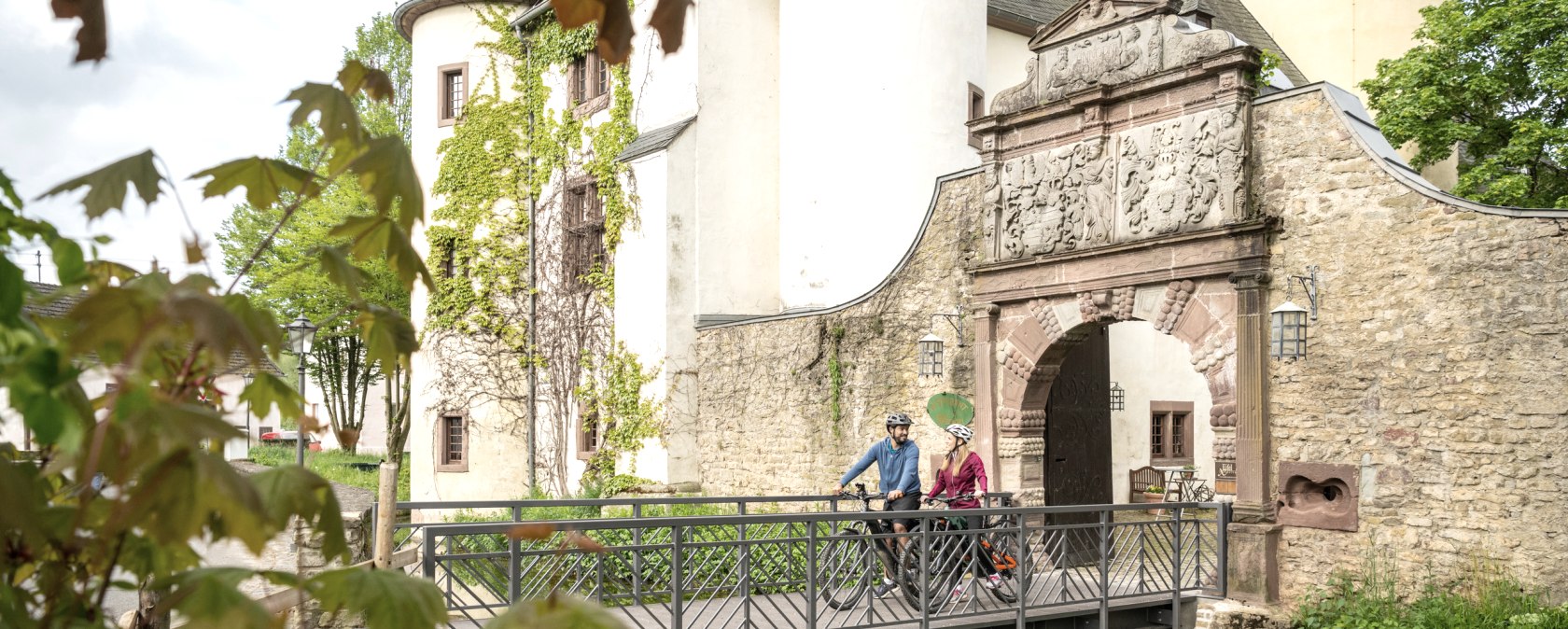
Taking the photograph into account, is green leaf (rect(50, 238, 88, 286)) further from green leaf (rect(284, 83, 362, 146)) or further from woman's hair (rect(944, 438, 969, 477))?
woman's hair (rect(944, 438, 969, 477))

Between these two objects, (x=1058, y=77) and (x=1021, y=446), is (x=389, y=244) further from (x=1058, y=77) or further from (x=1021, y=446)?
(x=1021, y=446)

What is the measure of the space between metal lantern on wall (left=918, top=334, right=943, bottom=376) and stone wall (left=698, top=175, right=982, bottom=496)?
278 millimetres

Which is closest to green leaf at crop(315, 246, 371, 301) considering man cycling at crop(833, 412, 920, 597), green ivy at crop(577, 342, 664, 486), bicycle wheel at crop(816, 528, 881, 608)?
bicycle wheel at crop(816, 528, 881, 608)

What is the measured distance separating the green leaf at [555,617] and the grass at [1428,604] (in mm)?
9274

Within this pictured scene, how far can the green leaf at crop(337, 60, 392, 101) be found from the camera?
5.74 ft

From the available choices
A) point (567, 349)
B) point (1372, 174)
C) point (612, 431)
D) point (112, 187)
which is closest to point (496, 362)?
point (567, 349)

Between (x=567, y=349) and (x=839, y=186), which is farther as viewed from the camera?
(x=567, y=349)

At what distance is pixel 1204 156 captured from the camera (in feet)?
36.9

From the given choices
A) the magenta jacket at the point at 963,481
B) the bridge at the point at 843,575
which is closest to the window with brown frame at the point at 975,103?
the bridge at the point at 843,575

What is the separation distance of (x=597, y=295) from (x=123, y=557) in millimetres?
18646

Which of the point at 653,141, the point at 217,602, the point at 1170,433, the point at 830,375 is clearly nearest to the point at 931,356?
the point at 830,375

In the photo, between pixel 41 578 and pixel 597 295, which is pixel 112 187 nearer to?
pixel 41 578

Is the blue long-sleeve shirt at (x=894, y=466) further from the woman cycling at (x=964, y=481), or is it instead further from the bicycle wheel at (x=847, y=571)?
the bicycle wheel at (x=847, y=571)

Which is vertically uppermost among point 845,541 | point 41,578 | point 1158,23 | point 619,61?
point 1158,23
